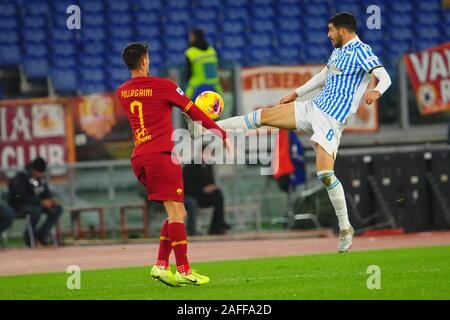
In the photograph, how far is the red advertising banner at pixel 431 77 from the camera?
20859mm

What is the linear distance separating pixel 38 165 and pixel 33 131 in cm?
95

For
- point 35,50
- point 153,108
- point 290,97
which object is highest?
point 35,50

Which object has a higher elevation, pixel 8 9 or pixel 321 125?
pixel 8 9

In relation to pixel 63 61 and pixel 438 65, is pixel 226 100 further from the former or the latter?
pixel 438 65

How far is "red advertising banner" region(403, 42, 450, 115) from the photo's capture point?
20.9m

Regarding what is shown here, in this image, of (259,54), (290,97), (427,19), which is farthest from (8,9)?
(290,97)

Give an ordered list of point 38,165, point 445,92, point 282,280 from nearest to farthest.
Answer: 1. point 282,280
2. point 38,165
3. point 445,92

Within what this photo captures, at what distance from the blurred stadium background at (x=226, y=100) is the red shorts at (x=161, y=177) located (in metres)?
8.91

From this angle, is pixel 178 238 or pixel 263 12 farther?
pixel 263 12

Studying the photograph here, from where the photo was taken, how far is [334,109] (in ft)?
37.0

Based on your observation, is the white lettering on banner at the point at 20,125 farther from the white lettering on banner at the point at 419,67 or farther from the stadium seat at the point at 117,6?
the white lettering on banner at the point at 419,67

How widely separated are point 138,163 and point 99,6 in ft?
45.2

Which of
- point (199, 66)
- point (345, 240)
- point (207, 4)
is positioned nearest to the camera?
point (345, 240)
